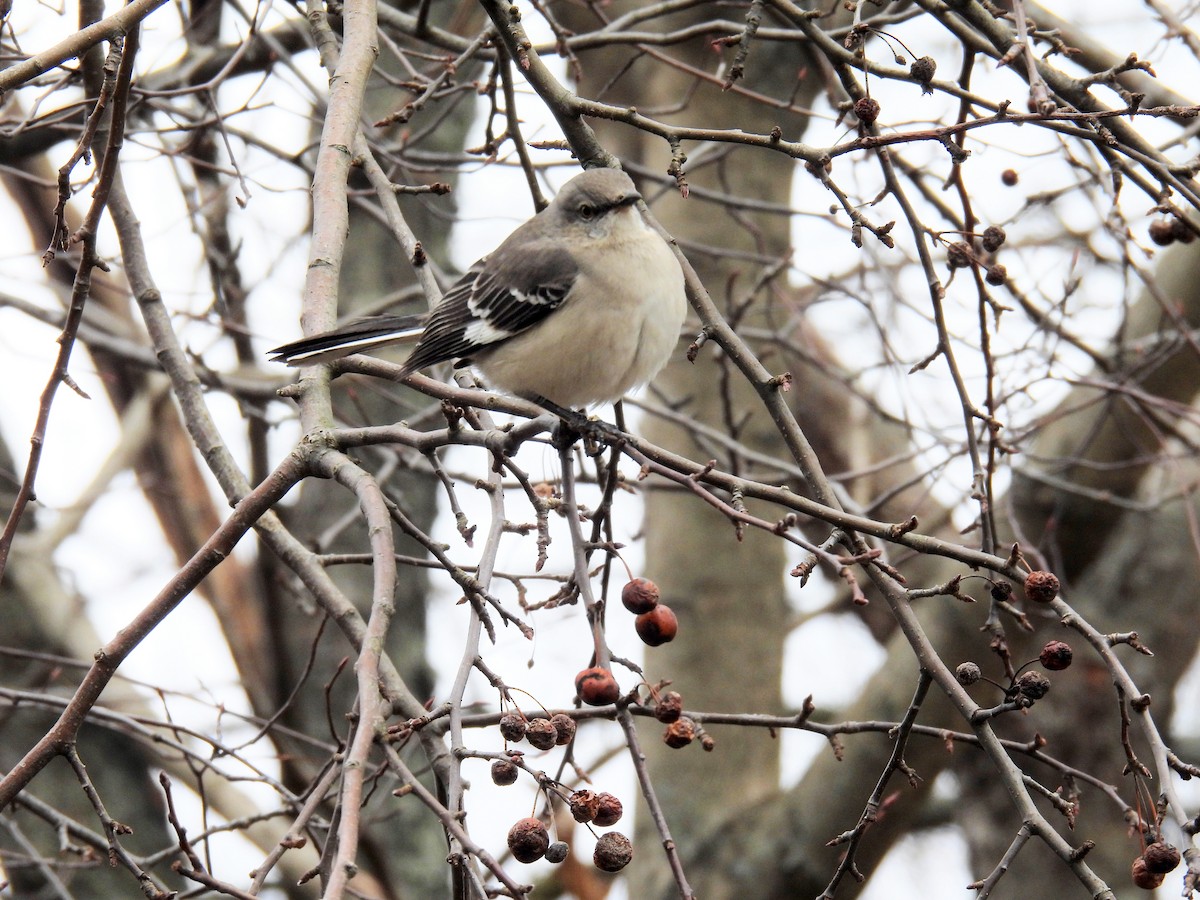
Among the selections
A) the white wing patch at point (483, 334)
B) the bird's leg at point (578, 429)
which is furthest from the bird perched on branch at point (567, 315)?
the bird's leg at point (578, 429)

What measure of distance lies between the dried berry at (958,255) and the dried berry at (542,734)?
147cm

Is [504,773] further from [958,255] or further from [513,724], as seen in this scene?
[958,255]

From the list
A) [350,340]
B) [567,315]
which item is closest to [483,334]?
[567,315]

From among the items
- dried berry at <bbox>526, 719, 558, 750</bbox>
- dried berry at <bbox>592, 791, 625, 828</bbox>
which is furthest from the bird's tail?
dried berry at <bbox>592, 791, 625, 828</bbox>

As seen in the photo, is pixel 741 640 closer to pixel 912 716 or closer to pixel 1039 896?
pixel 1039 896

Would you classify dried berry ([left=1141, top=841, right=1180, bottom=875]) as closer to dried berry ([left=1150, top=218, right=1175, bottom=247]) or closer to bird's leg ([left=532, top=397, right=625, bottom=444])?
bird's leg ([left=532, top=397, right=625, bottom=444])

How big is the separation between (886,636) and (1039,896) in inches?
82.7

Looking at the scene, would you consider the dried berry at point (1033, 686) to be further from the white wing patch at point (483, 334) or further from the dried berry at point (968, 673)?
the white wing patch at point (483, 334)

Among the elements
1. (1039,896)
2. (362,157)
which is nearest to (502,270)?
(362,157)

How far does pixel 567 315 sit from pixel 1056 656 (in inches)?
66.2

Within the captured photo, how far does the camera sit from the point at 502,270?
3.66 meters

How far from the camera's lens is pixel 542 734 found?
1975mm

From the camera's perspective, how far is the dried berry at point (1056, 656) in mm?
2084

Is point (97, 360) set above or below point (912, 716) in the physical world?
above
